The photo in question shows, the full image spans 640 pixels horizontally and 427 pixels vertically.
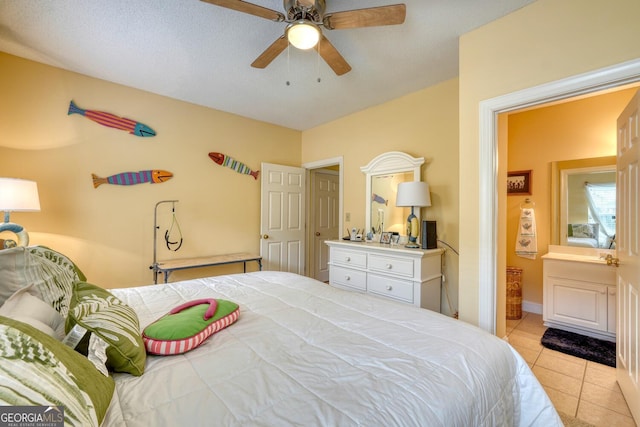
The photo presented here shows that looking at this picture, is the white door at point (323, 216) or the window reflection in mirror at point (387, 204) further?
the white door at point (323, 216)

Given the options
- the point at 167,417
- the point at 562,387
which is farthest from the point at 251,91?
the point at 562,387

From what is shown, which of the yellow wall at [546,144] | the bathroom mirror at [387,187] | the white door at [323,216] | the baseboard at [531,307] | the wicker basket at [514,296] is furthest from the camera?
the white door at [323,216]

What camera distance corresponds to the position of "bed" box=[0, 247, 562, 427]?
29.0 inches

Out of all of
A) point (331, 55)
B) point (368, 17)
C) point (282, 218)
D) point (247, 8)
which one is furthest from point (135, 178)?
point (368, 17)

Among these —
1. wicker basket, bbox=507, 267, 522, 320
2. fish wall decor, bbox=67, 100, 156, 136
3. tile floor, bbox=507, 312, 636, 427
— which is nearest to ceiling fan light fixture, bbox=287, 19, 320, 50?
fish wall decor, bbox=67, 100, 156, 136

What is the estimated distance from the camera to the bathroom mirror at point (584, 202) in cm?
290

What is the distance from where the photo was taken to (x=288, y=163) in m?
4.36

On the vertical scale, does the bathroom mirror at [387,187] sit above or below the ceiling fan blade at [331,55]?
below

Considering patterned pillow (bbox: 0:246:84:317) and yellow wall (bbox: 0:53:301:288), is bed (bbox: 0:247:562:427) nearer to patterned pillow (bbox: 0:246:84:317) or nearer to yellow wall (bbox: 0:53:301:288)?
patterned pillow (bbox: 0:246:84:317)

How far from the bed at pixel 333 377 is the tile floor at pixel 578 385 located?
1053 millimetres

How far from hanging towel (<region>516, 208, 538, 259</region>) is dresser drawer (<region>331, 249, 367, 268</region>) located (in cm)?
211

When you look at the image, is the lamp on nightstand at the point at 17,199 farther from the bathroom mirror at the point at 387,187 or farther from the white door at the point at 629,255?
the white door at the point at 629,255

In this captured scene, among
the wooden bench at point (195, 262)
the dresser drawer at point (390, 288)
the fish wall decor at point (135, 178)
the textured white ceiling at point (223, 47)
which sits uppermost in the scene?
the textured white ceiling at point (223, 47)

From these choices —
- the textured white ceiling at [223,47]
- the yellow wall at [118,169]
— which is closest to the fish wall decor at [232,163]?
the yellow wall at [118,169]
